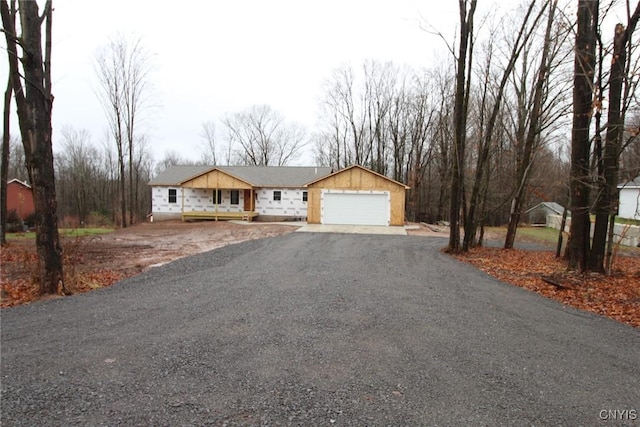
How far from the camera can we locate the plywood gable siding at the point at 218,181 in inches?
1045

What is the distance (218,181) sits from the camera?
26609 mm

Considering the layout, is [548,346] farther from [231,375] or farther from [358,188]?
[358,188]

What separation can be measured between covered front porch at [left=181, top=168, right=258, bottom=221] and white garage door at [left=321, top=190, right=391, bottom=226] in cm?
637

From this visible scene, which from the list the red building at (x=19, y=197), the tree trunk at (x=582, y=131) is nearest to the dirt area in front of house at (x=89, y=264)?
the tree trunk at (x=582, y=131)

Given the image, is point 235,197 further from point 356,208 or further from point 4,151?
point 4,151

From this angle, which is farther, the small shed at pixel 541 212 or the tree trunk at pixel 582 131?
the small shed at pixel 541 212

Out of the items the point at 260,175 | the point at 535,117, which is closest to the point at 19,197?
the point at 260,175

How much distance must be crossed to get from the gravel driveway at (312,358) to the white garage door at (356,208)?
1636 centimetres

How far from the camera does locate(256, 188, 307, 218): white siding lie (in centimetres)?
2773

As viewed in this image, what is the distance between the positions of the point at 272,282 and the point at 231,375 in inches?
153

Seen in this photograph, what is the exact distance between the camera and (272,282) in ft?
23.3

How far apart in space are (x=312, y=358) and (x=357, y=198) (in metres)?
20.0

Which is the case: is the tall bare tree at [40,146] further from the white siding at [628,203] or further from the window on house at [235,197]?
the white siding at [628,203]

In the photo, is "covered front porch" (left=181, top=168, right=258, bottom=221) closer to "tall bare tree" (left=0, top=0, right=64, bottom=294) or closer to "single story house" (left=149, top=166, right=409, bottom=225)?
"single story house" (left=149, top=166, right=409, bottom=225)
